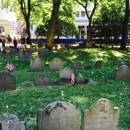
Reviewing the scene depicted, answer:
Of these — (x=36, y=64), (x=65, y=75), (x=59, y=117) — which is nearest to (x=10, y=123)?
(x=59, y=117)

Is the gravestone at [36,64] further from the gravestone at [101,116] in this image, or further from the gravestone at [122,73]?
the gravestone at [101,116]

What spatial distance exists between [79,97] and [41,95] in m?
1.24

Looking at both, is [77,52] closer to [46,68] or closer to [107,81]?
[46,68]

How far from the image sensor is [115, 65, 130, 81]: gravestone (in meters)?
10.2

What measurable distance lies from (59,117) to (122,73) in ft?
19.7

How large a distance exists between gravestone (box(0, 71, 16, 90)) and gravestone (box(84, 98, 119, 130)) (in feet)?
14.2

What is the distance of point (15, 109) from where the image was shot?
254 inches

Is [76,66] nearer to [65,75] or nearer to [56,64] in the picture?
[56,64]

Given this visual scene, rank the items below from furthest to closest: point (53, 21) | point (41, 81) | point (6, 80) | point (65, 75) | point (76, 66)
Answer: point (53, 21) < point (76, 66) < point (65, 75) < point (41, 81) < point (6, 80)

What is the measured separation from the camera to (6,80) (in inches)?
338

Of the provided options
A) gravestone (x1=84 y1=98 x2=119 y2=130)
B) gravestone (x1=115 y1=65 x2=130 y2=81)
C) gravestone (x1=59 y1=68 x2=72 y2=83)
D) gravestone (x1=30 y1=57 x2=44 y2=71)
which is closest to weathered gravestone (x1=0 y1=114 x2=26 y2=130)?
gravestone (x1=84 y1=98 x2=119 y2=130)

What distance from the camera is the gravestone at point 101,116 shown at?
4961mm

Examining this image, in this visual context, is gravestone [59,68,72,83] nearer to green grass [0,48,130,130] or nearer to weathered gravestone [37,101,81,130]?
green grass [0,48,130,130]

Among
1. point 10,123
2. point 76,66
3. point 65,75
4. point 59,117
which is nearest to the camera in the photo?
point 10,123
